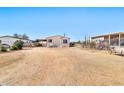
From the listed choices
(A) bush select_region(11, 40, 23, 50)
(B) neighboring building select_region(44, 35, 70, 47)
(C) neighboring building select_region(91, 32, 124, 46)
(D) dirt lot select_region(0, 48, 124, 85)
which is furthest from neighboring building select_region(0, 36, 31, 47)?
(C) neighboring building select_region(91, 32, 124, 46)

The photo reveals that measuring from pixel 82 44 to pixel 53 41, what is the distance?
689 millimetres

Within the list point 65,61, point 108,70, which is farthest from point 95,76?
point 65,61

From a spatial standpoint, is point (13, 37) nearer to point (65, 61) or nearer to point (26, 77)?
point (26, 77)

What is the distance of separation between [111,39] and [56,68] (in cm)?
109

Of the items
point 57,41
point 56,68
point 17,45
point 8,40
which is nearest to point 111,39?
point 57,41

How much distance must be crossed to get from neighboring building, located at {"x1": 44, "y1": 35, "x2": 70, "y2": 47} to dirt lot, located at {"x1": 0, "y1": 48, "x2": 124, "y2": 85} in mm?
89

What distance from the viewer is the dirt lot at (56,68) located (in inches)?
117

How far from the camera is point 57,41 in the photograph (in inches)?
134

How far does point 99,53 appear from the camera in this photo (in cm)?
400

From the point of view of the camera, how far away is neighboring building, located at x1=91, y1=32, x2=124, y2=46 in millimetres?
3397

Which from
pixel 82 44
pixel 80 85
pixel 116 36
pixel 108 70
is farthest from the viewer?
pixel 82 44

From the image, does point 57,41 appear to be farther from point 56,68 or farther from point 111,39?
point 111,39

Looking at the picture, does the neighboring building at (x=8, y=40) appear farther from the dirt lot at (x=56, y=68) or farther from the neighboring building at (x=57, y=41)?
the neighboring building at (x=57, y=41)

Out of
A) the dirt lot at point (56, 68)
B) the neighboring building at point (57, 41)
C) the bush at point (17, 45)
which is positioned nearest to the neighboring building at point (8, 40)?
the bush at point (17, 45)
